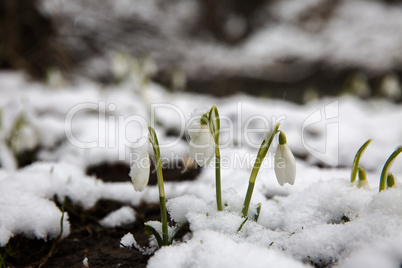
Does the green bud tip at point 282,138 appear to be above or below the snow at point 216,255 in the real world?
above

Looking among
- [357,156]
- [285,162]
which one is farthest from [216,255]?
[357,156]

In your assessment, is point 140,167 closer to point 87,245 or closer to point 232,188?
point 232,188

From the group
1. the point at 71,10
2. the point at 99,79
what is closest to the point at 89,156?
the point at 99,79

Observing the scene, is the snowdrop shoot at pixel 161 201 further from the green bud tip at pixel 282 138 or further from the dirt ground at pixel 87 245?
the green bud tip at pixel 282 138

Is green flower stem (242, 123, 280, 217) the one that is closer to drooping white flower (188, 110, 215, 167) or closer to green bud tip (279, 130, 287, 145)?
green bud tip (279, 130, 287, 145)

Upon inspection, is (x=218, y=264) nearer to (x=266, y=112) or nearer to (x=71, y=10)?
(x=266, y=112)
